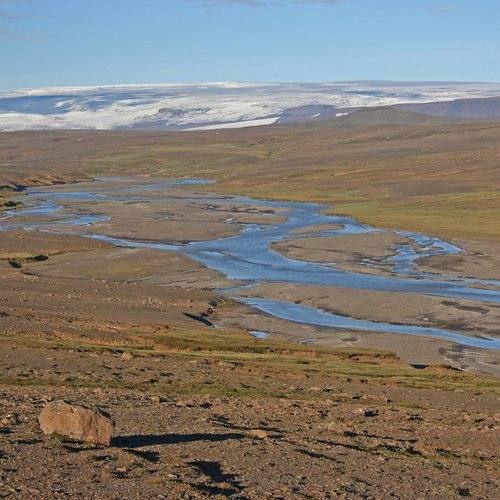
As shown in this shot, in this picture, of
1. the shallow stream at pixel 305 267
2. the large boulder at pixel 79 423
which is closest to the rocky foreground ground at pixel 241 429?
the large boulder at pixel 79 423

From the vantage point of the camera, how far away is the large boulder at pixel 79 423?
1470 centimetres

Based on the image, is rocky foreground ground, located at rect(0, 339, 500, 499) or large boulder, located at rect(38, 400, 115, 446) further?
large boulder, located at rect(38, 400, 115, 446)

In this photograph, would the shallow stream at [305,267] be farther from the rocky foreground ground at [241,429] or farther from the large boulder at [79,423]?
the large boulder at [79,423]

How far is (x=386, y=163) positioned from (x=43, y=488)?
4640 inches

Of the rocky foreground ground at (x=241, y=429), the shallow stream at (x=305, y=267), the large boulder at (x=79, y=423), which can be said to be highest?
the large boulder at (x=79, y=423)

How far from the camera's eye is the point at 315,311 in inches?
1601

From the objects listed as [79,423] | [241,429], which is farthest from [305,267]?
[79,423]

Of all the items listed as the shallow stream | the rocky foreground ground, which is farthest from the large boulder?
the shallow stream

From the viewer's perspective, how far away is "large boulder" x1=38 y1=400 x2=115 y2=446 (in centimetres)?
1470

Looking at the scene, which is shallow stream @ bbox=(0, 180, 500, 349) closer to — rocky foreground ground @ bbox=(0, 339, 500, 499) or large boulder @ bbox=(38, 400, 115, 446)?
rocky foreground ground @ bbox=(0, 339, 500, 499)

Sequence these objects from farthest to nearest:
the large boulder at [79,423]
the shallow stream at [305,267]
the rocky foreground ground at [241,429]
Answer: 1. the shallow stream at [305,267]
2. the large boulder at [79,423]
3. the rocky foreground ground at [241,429]

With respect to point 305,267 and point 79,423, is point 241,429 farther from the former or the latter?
point 305,267

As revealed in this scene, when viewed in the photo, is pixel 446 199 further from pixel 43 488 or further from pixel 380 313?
pixel 43 488

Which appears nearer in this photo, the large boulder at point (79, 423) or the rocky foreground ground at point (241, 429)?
Result: the rocky foreground ground at point (241, 429)
